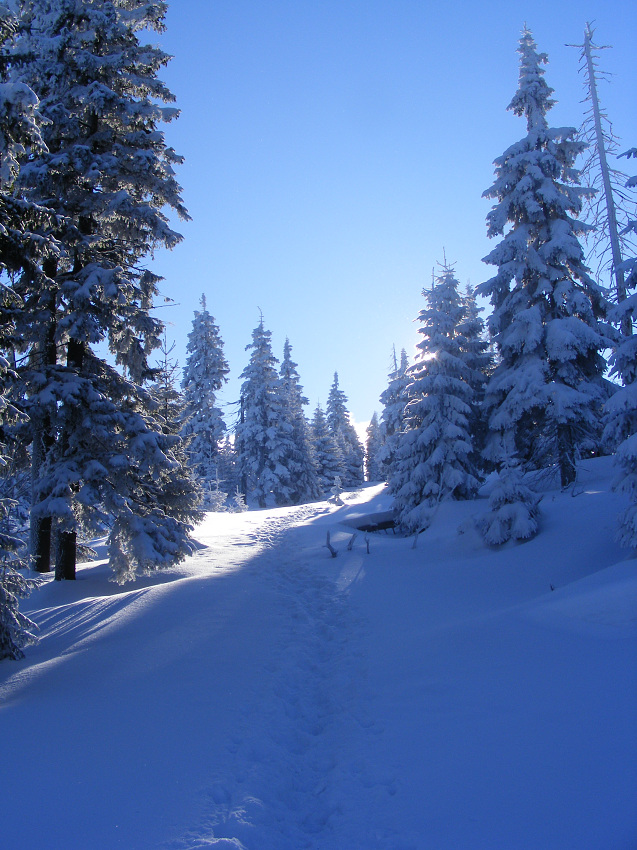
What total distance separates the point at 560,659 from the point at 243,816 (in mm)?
3984

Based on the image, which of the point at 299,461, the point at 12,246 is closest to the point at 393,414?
the point at 299,461

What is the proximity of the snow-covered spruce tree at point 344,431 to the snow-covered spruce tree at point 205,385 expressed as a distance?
22387 mm

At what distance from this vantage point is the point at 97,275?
1000 cm

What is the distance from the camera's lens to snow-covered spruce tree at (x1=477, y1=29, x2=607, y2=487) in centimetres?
1509

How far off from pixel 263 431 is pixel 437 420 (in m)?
23.2

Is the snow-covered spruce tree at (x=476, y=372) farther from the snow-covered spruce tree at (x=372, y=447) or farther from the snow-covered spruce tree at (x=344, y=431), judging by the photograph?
the snow-covered spruce tree at (x=372, y=447)

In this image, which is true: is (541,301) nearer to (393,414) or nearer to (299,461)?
(393,414)

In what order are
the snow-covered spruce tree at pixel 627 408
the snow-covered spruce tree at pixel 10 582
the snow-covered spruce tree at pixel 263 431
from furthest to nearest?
the snow-covered spruce tree at pixel 263 431 < the snow-covered spruce tree at pixel 627 408 < the snow-covered spruce tree at pixel 10 582

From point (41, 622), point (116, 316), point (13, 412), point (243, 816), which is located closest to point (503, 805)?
point (243, 816)

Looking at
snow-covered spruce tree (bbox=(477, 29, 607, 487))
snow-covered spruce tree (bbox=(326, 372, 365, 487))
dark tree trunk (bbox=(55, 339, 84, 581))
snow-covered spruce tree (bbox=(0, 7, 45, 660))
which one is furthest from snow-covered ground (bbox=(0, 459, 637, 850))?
snow-covered spruce tree (bbox=(326, 372, 365, 487))

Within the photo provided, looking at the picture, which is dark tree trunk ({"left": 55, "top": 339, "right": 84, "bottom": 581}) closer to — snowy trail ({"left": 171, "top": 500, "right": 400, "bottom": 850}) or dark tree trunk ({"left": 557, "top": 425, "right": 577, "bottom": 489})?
snowy trail ({"left": 171, "top": 500, "right": 400, "bottom": 850})

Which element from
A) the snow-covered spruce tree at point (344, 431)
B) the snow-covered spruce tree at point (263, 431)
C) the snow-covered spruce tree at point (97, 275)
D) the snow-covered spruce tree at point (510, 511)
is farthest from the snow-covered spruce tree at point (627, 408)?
the snow-covered spruce tree at point (344, 431)

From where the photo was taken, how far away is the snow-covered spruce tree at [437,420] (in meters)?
18.0

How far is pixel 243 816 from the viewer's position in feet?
13.1
